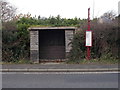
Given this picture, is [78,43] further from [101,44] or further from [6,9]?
[6,9]

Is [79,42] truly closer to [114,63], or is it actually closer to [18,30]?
[114,63]

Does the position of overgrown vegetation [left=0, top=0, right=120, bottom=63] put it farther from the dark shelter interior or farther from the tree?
the tree

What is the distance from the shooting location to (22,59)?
14.0m

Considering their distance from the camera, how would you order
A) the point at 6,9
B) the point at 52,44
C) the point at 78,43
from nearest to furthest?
the point at 78,43, the point at 52,44, the point at 6,9

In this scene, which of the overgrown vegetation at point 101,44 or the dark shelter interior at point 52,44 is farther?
the dark shelter interior at point 52,44

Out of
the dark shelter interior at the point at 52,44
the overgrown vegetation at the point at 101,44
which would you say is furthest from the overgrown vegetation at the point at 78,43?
the dark shelter interior at the point at 52,44

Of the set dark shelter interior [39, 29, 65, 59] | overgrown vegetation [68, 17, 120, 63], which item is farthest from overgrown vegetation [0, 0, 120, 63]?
dark shelter interior [39, 29, 65, 59]

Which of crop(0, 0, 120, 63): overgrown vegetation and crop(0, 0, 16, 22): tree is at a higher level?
crop(0, 0, 16, 22): tree

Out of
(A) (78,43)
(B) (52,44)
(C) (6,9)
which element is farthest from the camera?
(C) (6,9)

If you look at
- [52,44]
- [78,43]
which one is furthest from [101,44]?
[52,44]

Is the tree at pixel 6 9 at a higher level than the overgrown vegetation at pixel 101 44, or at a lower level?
higher

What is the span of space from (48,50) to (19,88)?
7.61 meters

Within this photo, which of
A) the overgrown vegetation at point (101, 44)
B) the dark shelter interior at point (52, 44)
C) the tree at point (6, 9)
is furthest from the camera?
the tree at point (6, 9)

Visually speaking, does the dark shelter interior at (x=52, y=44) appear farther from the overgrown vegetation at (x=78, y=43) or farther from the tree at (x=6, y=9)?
the tree at (x=6, y=9)
